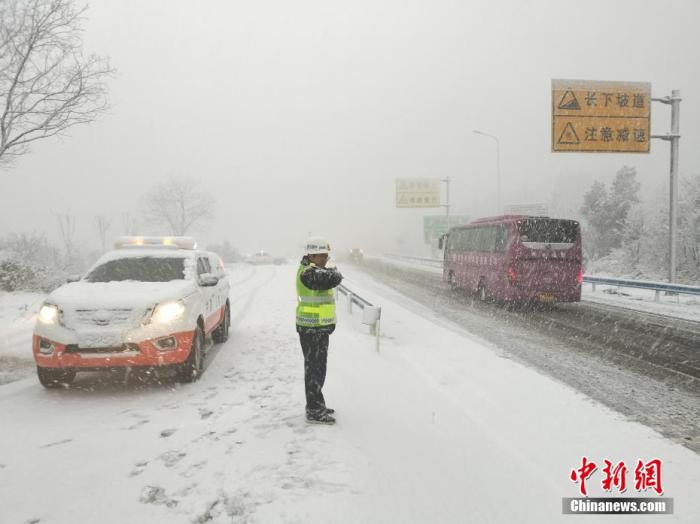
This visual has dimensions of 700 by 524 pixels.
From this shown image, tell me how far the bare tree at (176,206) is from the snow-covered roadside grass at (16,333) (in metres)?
39.5

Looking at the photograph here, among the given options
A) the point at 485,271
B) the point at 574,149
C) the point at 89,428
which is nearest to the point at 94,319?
the point at 89,428

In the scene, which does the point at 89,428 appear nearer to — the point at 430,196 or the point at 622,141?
the point at 622,141

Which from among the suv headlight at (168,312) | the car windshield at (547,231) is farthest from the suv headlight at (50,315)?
the car windshield at (547,231)

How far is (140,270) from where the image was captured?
692 cm

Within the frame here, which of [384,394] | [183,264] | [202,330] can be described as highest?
[183,264]

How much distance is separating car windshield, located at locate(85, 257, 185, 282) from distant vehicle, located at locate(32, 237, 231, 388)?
2cm

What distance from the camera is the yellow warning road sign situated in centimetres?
1653

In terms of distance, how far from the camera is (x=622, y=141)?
1656 centimetres

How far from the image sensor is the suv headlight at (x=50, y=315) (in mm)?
5410

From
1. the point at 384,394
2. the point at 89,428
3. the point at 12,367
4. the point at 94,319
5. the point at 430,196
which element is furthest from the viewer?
the point at 430,196

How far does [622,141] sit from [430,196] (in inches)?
1070

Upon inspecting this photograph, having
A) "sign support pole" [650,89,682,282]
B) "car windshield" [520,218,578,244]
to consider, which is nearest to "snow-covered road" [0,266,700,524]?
"car windshield" [520,218,578,244]

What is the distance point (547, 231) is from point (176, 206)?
160 feet

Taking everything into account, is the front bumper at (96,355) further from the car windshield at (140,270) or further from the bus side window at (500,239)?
the bus side window at (500,239)
